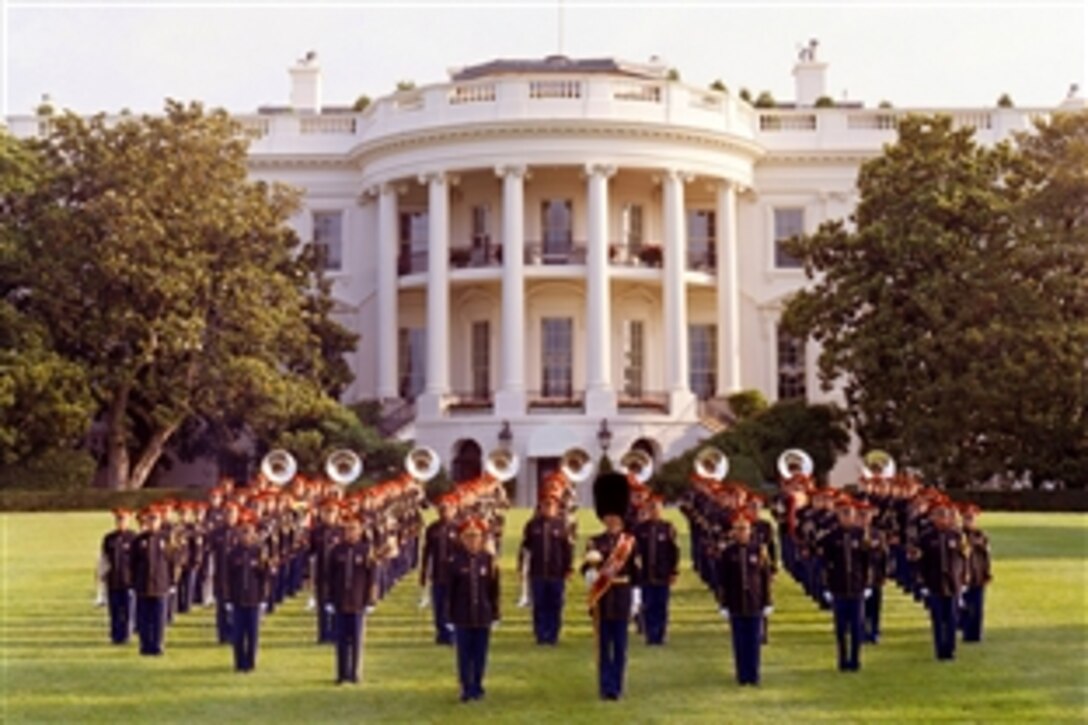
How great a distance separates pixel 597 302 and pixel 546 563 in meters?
27.6

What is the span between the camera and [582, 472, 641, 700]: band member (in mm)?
12531

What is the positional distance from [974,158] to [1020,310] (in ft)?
15.4

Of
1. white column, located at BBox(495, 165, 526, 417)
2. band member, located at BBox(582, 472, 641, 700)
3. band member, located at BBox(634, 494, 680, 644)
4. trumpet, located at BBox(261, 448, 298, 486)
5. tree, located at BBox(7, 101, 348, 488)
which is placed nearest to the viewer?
band member, located at BBox(582, 472, 641, 700)

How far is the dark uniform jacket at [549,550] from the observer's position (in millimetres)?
15562

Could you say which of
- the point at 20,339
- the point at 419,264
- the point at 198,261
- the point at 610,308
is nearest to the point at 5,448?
the point at 20,339

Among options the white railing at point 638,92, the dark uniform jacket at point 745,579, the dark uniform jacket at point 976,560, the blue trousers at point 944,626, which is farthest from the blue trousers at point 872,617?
the white railing at point 638,92

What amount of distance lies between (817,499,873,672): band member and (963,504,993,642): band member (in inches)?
60.0

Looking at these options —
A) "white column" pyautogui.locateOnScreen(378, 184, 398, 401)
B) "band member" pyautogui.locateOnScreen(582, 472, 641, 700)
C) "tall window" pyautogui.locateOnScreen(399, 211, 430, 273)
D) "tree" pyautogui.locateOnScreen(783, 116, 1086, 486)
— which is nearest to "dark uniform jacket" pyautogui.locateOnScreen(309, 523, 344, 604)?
"band member" pyautogui.locateOnScreen(582, 472, 641, 700)

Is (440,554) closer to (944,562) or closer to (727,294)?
(944,562)

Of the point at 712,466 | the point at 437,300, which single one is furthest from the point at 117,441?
the point at 712,466

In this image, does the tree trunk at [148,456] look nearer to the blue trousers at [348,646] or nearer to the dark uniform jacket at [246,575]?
the dark uniform jacket at [246,575]

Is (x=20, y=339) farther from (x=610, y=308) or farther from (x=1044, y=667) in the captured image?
(x=1044, y=667)

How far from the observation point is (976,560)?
15.1 meters

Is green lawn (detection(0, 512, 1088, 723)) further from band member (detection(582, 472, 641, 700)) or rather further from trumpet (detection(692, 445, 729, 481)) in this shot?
trumpet (detection(692, 445, 729, 481))
